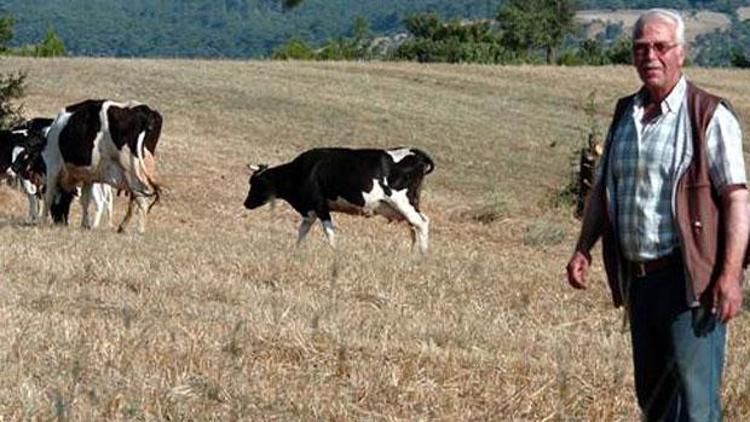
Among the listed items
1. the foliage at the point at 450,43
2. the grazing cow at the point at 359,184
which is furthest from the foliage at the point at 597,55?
the grazing cow at the point at 359,184

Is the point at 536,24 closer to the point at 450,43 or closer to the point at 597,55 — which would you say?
the point at 597,55

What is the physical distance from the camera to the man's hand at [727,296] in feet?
21.6

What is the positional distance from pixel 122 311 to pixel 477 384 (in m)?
2.63

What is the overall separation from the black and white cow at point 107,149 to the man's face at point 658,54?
14266 millimetres

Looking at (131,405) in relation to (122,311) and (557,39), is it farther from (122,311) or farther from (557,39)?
(557,39)

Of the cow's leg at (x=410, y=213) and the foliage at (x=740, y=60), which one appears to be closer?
the cow's leg at (x=410, y=213)

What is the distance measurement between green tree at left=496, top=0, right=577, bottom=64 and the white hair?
97.3 meters

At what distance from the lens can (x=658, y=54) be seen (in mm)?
6777

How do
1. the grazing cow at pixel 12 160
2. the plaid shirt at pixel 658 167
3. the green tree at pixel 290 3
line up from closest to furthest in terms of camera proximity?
the plaid shirt at pixel 658 167 → the grazing cow at pixel 12 160 → the green tree at pixel 290 3

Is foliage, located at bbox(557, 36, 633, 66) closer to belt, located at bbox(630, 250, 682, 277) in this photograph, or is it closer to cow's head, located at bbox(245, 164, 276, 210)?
cow's head, located at bbox(245, 164, 276, 210)

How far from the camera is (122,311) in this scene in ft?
32.8

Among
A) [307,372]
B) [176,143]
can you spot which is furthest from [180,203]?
[307,372]

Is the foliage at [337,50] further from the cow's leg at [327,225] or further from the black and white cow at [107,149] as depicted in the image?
the cow's leg at [327,225]

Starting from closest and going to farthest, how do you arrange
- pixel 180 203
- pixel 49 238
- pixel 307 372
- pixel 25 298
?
1. pixel 307 372
2. pixel 25 298
3. pixel 49 238
4. pixel 180 203
